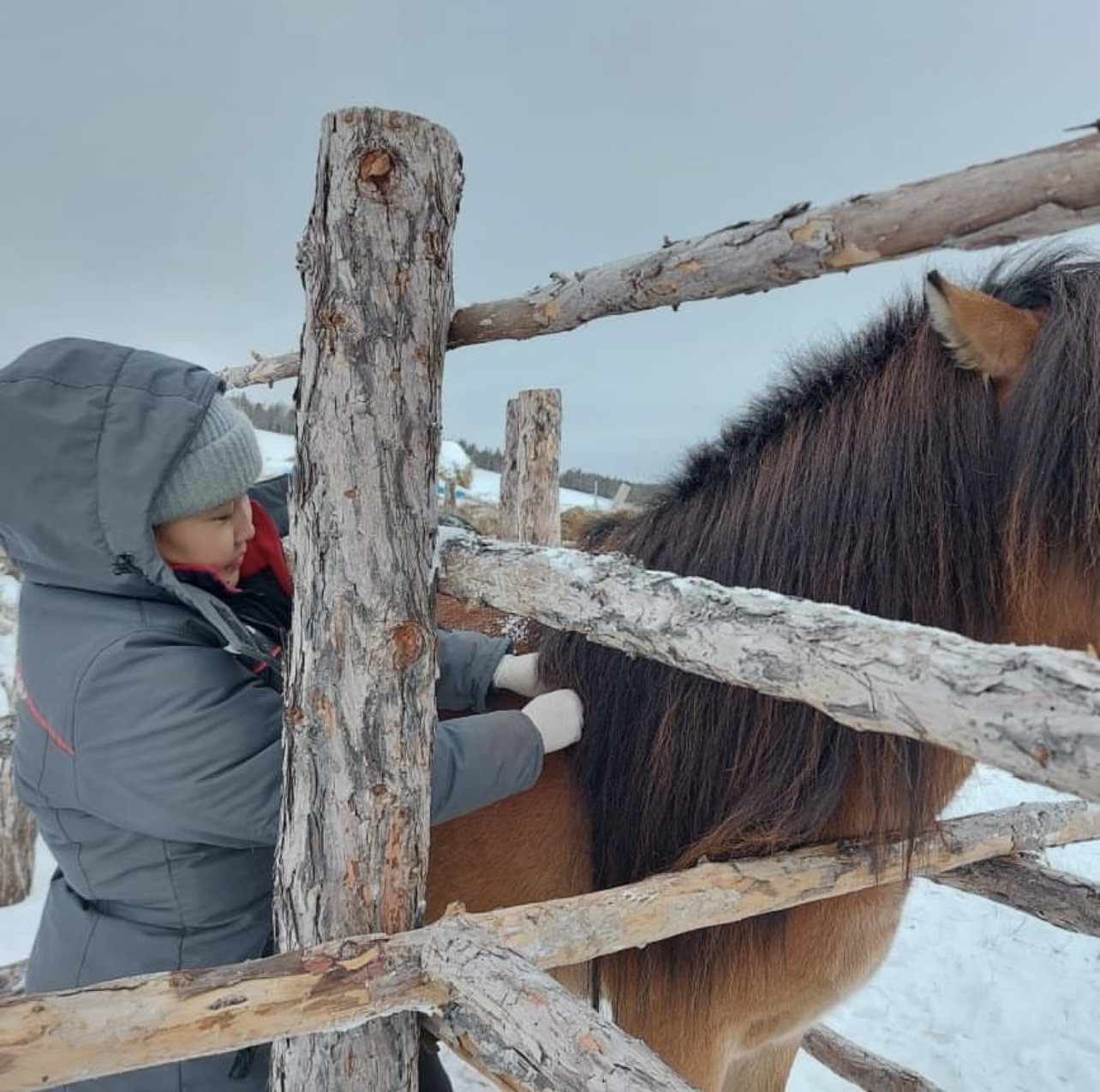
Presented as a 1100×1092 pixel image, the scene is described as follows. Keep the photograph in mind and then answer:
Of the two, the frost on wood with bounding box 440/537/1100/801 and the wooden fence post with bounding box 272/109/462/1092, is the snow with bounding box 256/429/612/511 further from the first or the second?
the frost on wood with bounding box 440/537/1100/801

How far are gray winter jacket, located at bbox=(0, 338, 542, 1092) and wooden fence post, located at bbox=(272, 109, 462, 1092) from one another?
13cm

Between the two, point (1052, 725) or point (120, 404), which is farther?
point (120, 404)

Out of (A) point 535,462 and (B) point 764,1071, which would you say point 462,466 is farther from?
(B) point 764,1071

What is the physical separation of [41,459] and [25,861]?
4.81m

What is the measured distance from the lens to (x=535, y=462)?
14.5 feet

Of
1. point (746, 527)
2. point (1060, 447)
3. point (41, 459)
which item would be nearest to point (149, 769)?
point (41, 459)

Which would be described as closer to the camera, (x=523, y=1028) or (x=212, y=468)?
(x=523, y=1028)

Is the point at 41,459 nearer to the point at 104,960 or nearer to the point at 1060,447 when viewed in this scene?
the point at 104,960

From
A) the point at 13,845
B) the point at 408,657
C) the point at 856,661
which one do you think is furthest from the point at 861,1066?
the point at 13,845

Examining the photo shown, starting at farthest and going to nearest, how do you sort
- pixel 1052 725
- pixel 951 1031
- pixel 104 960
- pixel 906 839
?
pixel 951 1031 → pixel 906 839 → pixel 104 960 → pixel 1052 725

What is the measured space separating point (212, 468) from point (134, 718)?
44 centimetres

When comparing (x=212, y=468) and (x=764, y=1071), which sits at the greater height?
(x=212, y=468)

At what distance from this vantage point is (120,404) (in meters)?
1.29

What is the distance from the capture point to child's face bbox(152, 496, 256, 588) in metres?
1.44
